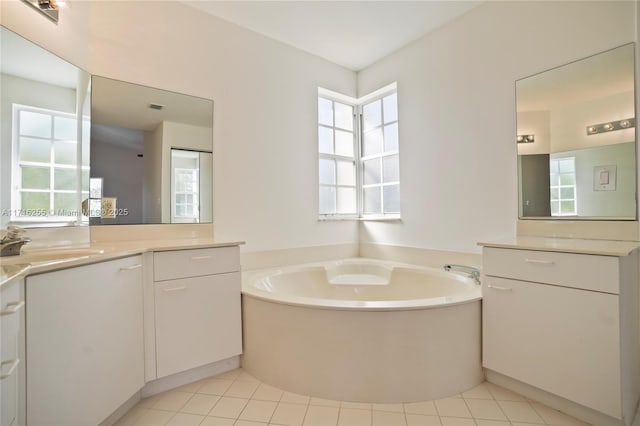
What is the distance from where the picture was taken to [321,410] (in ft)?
4.99

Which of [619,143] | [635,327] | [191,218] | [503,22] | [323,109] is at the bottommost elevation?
[635,327]

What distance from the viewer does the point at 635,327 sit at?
4.66ft

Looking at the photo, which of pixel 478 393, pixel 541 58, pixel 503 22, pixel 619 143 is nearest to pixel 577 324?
pixel 478 393

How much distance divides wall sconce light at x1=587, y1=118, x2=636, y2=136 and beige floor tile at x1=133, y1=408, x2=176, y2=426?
8.95 ft

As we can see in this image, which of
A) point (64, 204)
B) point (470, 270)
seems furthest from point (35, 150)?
point (470, 270)

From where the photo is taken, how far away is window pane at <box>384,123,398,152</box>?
2.99 meters

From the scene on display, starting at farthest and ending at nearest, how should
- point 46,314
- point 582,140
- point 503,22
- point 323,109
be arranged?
point 323,109 < point 503,22 < point 582,140 < point 46,314

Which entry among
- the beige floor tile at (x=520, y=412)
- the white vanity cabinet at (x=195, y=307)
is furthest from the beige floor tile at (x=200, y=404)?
the beige floor tile at (x=520, y=412)

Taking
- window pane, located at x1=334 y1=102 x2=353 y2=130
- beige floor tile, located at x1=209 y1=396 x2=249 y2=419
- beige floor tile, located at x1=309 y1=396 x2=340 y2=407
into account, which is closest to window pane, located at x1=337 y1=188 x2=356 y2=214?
window pane, located at x1=334 y1=102 x2=353 y2=130

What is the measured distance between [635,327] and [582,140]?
1.03 meters

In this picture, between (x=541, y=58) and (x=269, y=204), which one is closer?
(x=541, y=58)

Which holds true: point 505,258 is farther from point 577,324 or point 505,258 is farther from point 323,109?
point 323,109

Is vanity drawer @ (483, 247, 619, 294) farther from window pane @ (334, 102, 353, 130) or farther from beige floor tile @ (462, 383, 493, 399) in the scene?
window pane @ (334, 102, 353, 130)

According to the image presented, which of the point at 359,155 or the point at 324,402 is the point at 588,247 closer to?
the point at 324,402
